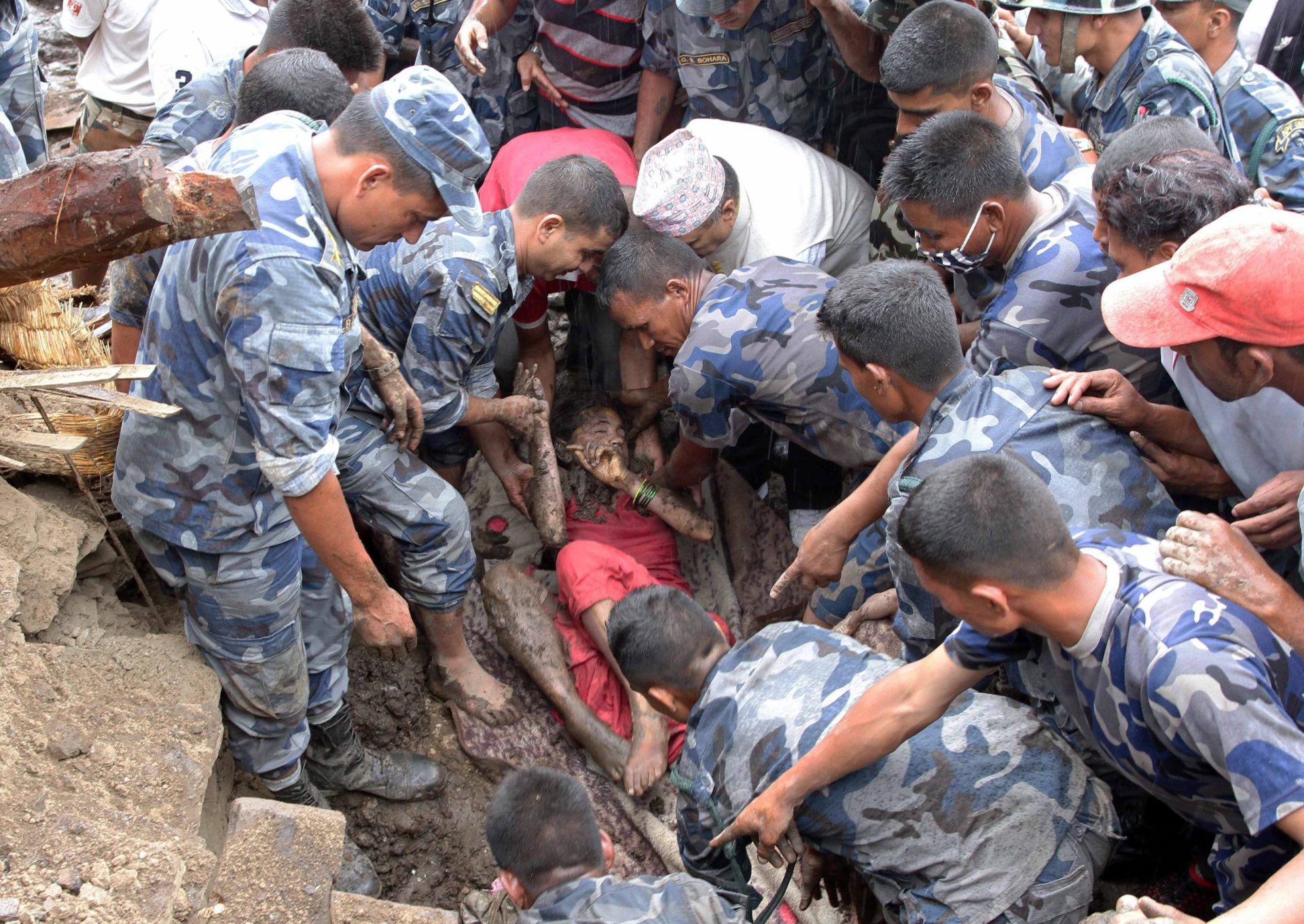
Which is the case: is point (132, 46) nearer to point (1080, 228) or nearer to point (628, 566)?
point (628, 566)

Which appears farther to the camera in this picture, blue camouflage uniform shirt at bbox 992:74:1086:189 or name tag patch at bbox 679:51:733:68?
name tag patch at bbox 679:51:733:68

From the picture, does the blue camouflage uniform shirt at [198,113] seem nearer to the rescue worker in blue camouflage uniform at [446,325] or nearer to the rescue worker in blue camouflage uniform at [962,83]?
the rescue worker in blue camouflage uniform at [446,325]

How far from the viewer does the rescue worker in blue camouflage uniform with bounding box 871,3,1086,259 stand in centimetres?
360

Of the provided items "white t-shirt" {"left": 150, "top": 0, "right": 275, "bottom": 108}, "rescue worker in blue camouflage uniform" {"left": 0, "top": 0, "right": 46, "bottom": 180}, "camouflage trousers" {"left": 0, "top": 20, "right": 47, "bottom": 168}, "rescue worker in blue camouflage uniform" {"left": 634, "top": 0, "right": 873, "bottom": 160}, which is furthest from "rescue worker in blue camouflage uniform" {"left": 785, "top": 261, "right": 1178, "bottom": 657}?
"camouflage trousers" {"left": 0, "top": 20, "right": 47, "bottom": 168}

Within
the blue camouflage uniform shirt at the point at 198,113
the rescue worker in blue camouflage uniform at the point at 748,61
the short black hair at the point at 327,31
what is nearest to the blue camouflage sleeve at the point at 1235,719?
the rescue worker in blue camouflage uniform at the point at 748,61

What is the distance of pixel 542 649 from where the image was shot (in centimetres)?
420

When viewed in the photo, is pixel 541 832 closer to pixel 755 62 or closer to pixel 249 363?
pixel 249 363

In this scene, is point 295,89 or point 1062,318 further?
point 295,89

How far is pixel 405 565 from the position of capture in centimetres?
378

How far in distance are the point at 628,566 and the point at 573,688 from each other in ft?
A: 1.71

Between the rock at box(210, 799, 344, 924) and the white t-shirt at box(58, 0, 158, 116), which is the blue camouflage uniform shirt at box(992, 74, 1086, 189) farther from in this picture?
the white t-shirt at box(58, 0, 158, 116)

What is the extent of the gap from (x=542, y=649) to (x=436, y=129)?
225 centimetres

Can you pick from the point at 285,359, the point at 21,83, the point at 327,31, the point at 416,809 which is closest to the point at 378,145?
the point at 285,359

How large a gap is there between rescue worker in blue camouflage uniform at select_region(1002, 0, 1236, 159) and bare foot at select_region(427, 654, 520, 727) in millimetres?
3147
